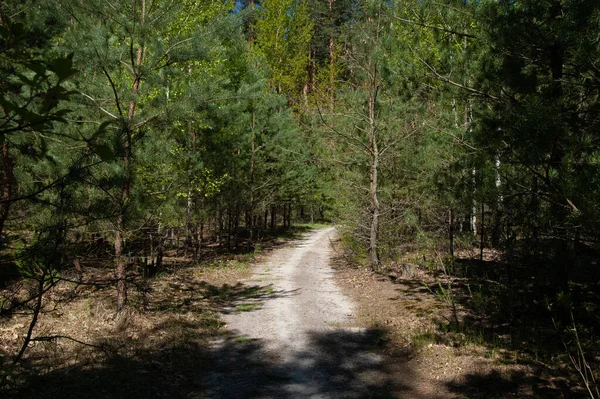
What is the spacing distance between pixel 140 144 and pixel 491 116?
604 centimetres

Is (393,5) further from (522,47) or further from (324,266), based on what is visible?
(324,266)

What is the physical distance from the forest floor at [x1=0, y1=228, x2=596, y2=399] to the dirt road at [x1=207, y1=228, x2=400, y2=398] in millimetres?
23

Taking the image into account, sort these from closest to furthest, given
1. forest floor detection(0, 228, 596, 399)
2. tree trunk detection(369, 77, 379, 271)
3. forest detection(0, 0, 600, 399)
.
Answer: forest detection(0, 0, 600, 399) → forest floor detection(0, 228, 596, 399) → tree trunk detection(369, 77, 379, 271)

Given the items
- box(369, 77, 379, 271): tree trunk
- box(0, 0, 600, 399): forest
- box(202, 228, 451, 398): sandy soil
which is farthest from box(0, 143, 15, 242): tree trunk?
box(369, 77, 379, 271): tree trunk

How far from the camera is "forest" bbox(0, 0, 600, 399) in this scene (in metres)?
3.72

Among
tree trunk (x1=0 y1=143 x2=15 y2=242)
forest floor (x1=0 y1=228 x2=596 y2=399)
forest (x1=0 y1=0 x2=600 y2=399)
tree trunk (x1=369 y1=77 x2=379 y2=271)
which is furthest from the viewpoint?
tree trunk (x1=369 y1=77 x2=379 y2=271)

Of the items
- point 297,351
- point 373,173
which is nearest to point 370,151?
point 373,173

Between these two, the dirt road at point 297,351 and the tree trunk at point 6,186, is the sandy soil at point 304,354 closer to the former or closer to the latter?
the dirt road at point 297,351

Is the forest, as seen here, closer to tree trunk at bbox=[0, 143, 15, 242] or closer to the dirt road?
tree trunk at bbox=[0, 143, 15, 242]

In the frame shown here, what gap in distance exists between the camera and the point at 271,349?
711 cm

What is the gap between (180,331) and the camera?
772cm

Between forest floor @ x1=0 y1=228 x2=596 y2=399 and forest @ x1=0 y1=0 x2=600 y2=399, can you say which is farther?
forest floor @ x1=0 y1=228 x2=596 y2=399

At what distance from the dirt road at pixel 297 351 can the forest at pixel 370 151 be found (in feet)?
4.63

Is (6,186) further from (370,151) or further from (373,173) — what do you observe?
(373,173)
